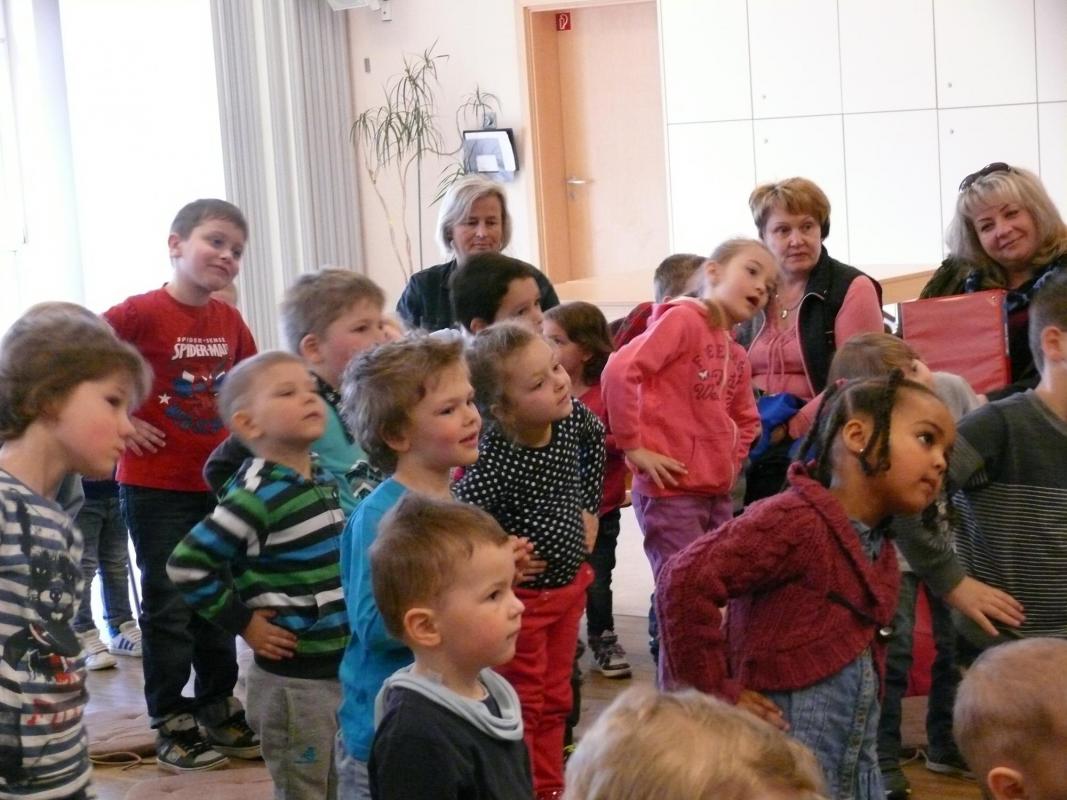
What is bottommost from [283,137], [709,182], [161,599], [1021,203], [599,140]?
[161,599]

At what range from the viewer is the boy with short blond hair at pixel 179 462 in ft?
12.5

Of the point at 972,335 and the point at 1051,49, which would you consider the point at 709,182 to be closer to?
the point at 1051,49

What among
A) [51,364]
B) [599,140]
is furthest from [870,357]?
[599,140]

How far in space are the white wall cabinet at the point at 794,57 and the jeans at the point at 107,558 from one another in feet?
17.5

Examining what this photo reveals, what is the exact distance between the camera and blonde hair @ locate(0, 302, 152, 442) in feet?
7.13

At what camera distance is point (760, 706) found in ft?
7.47

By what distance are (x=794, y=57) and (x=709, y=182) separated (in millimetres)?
940

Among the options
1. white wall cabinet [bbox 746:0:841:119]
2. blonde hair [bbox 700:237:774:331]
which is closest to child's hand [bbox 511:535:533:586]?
blonde hair [bbox 700:237:774:331]

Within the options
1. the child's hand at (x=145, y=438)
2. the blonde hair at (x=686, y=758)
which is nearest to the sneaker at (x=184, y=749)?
the child's hand at (x=145, y=438)

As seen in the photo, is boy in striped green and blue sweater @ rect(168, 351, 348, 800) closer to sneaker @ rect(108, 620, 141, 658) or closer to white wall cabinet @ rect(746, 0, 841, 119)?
sneaker @ rect(108, 620, 141, 658)

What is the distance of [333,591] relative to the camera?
9.05ft

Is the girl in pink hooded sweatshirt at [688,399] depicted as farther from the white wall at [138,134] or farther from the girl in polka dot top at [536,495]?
the white wall at [138,134]

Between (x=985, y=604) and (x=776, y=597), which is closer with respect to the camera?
(x=776, y=597)

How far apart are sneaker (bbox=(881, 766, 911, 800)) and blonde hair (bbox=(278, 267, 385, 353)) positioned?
1.61 metres
